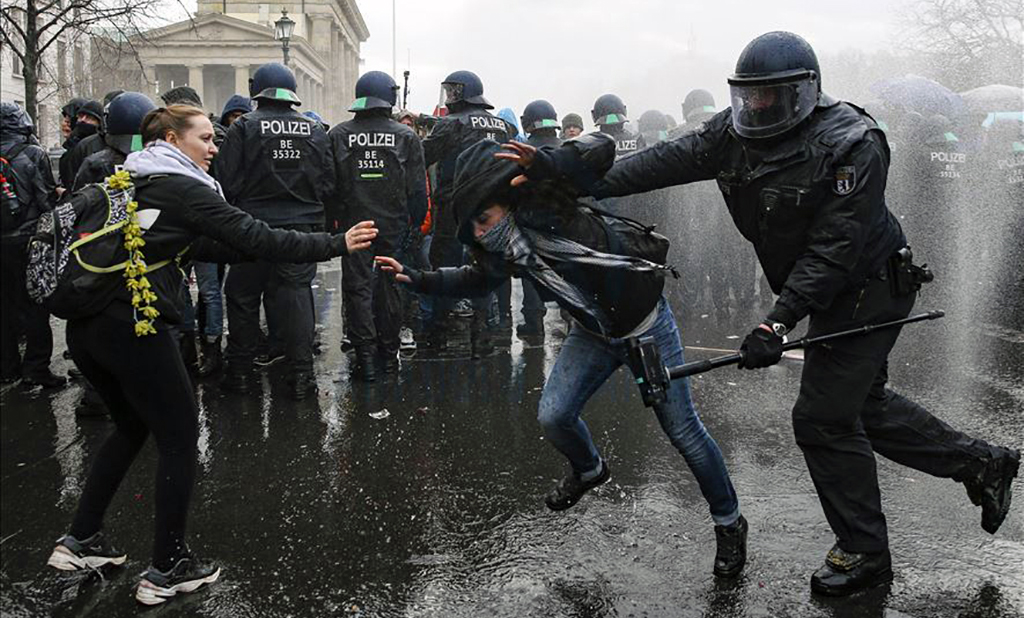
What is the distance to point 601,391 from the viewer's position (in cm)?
608

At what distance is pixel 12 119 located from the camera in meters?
6.21

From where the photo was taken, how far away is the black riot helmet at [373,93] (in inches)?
255

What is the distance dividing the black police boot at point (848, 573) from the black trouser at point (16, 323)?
17.3 ft

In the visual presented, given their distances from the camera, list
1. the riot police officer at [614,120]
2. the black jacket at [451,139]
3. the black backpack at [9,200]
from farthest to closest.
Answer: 1. the riot police officer at [614,120]
2. the black jacket at [451,139]
3. the black backpack at [9,200]

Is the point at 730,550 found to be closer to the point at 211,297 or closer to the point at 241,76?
the point at 211,297

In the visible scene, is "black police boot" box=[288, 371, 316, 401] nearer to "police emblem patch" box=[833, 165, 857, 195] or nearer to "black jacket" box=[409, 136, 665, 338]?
"black jacket" box=[409, 136, 665, 338]

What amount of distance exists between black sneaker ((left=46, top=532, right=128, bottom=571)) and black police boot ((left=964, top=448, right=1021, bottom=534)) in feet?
11.2

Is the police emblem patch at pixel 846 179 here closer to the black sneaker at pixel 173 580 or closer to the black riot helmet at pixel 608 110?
the black sneaker at pixel 173 580

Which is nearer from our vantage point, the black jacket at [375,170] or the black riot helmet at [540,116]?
the black jacket at [375,170]

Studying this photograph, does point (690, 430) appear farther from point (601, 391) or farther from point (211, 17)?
point (211, 17)

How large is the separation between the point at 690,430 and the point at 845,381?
0.60 meters

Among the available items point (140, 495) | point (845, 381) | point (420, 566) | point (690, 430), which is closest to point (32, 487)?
point (140, 495)

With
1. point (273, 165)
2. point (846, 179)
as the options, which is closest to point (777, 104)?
point (846, 179)

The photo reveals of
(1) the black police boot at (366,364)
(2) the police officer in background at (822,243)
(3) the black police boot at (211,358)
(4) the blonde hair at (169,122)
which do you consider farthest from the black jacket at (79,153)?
(2) the police officer in background at (822,243)
